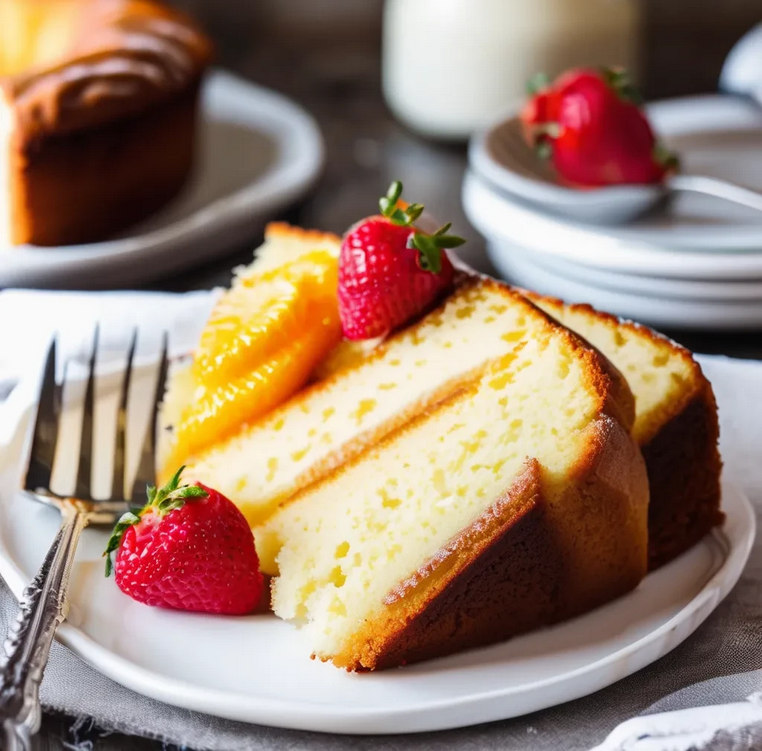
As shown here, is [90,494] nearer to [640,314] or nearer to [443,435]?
[443,435]

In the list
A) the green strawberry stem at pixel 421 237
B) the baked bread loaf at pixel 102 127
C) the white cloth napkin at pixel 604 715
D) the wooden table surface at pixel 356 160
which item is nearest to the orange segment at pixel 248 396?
the green strawberry stem at pixel 421 237

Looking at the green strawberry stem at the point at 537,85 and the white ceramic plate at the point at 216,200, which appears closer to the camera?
the white ceramic plate at the point at 216,200

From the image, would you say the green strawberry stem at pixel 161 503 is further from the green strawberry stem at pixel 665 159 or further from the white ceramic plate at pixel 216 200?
the green strawberry stem at pixel 665 159

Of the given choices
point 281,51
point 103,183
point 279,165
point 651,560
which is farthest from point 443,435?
point 281,51

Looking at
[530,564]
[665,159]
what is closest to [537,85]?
[665,159]

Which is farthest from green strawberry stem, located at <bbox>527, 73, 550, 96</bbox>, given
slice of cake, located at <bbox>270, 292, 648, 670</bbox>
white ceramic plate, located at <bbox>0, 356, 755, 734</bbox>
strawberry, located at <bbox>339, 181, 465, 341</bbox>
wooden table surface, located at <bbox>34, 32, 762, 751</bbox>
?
white ceramic plate, located at <bbox>0, 356, 755, 734</bbox>

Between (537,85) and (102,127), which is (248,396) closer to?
(102,127)
